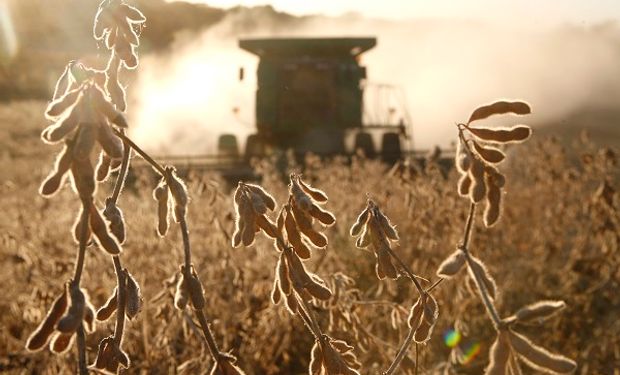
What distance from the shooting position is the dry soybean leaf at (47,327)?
1.09 metres

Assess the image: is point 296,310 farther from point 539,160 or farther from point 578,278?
point 539,160

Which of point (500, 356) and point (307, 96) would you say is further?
point (307, 96)

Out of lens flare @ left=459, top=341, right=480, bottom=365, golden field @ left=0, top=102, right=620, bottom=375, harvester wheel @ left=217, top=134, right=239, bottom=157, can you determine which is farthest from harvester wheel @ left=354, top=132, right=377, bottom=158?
lens flare @ left=459, top=341, right=480, bottom=365

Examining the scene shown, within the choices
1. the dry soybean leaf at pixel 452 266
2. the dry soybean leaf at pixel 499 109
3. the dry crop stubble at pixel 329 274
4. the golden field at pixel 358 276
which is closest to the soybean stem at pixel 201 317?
the dry crop stubble at pixel 329 274

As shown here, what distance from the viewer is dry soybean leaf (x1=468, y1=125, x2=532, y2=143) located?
1.33m

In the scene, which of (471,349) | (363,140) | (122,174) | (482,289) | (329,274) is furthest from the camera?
(363,140)

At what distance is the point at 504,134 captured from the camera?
4.49 ft

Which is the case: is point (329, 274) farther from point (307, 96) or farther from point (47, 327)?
point (307, 96)

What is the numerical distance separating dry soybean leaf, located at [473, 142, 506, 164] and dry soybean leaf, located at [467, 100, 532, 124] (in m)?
0.06

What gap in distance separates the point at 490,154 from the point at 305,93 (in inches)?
855

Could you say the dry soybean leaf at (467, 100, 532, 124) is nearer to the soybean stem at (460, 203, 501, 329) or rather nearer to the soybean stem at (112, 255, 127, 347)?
the soybean stem at (460, 203, 501, 329)

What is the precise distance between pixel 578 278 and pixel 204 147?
25.6 metres

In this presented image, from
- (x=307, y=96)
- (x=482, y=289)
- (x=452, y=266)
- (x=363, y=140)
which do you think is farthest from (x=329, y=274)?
(x=307, y=96)

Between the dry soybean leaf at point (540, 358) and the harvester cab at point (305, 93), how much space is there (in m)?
21.3
